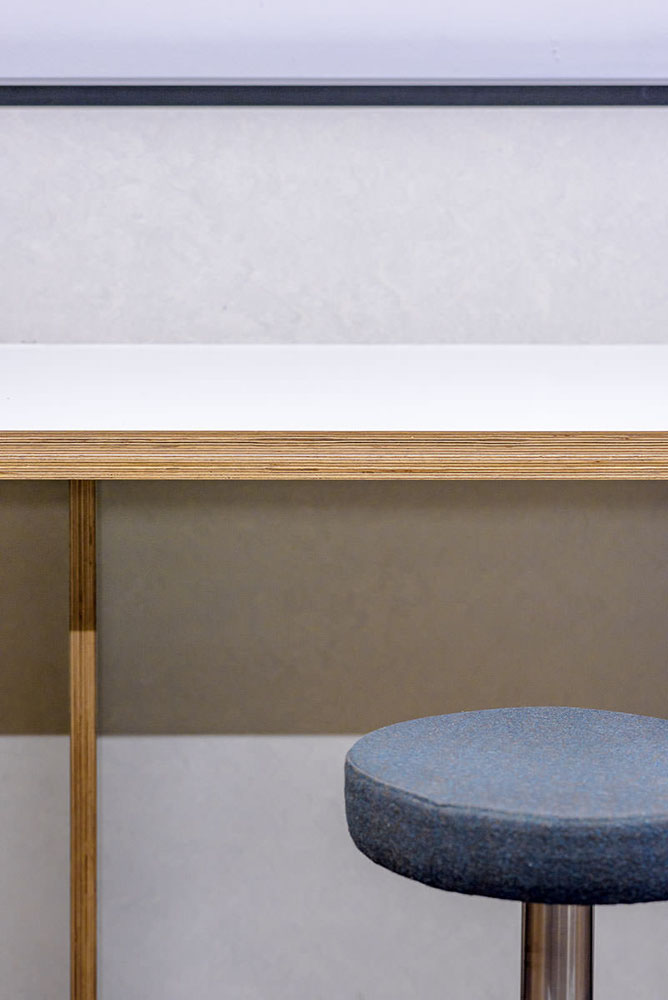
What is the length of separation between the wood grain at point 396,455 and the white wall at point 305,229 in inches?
22.3

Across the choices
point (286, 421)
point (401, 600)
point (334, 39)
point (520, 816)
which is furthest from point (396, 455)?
point (334, 39)

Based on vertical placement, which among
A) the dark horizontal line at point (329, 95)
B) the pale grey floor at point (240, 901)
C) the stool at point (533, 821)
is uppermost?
the dark horizontal line at point (329, 95)

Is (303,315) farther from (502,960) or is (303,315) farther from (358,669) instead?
(502,960)

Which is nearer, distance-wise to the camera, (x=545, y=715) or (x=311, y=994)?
(x=545, y=715)

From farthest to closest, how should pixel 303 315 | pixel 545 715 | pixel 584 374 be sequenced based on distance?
pixel 303 315
pixel 584 374
pixel 545 715

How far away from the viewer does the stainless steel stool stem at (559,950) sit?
2.09 feet

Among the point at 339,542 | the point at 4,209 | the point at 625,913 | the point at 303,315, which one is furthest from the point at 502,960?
the point at 4,209

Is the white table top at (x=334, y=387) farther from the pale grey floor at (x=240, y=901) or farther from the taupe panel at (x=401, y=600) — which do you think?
the pale grey floor at (x=240, y=901)

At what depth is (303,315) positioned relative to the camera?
4.29 ft

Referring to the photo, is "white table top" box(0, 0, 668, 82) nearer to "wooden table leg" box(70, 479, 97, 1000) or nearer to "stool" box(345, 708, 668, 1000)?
"wooden table leg" box(70, 479, 97, 1000)

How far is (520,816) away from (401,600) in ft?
2.60

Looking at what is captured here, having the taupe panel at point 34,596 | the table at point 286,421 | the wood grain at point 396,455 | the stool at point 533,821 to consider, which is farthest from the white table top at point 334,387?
the stool at point 533,821

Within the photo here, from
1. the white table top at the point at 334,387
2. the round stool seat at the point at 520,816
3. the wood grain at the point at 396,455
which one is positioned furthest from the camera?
the white table top at the point at 334,387

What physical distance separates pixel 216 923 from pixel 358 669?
445mm
